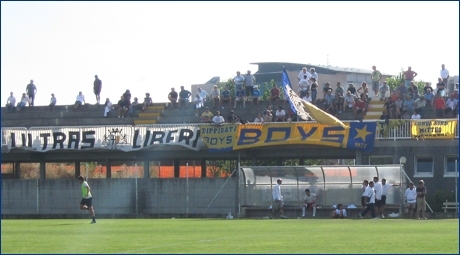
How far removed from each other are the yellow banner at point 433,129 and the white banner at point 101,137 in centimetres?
994

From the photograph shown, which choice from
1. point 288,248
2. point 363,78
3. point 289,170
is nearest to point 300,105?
point 289,170

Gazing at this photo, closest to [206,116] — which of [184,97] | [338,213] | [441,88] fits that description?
[184,97]

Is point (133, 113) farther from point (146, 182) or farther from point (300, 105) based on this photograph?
point (300, 105)

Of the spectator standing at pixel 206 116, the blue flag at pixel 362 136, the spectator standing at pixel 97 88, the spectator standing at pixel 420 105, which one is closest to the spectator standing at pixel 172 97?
the spectator standing at pixel 206 116

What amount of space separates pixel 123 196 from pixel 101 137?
4442 millimetres

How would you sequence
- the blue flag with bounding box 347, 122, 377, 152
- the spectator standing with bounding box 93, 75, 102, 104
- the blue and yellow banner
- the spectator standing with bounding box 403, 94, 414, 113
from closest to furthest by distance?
1. the blue flag with bounding box 347, 122, 377, 152
2. the blue and yellow banner
3. the spectator standing with bounding box 403, 94, 414, 113
4. the spectator standing with bounding box 93, 75, 102, 104

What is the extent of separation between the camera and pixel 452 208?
3525 centimetres

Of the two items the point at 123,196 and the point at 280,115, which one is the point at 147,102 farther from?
the point at 123,196

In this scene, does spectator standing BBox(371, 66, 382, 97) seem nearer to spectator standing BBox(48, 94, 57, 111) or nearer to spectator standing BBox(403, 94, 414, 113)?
spectator standing BBox(403, 94, 414, 113)

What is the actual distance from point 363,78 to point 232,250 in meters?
91.4

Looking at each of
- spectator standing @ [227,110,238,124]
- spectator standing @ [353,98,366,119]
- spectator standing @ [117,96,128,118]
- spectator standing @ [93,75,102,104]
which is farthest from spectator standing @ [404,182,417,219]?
spectator standing @ [93,75,102,104]

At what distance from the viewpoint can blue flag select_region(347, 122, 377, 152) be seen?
3850 centimetres

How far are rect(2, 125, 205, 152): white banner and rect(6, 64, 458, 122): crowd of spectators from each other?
142 inches

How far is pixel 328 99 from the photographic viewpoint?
4259 cm
